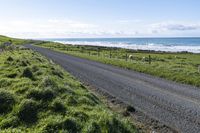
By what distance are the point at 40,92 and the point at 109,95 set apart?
5969 millimetres

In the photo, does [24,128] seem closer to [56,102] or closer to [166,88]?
[56,102]

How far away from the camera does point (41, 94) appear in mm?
13000

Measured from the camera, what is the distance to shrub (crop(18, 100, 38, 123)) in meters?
10.8

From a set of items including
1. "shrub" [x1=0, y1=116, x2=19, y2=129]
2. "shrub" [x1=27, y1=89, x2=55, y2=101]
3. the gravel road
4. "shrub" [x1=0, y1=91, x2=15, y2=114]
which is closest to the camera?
"shrub" [x1=0, y1=116, x2=19, y2=129]

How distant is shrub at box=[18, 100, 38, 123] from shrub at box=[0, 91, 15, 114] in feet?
2.19

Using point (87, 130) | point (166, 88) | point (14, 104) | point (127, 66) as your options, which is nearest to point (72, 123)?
point (87, 130)

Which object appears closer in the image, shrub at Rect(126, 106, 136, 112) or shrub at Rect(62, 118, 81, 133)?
shrub at Rect(62, 118, 81, 133)

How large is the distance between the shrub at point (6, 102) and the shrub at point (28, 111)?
666 millimetres

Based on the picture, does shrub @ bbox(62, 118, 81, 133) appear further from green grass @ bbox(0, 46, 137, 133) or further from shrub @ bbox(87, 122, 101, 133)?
shrub @ bbox(87, 122, 101, 133)

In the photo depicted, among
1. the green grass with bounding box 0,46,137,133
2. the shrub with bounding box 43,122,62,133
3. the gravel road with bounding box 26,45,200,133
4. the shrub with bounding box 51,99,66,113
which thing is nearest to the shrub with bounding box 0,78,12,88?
the green grass with bounding box 0,46,137,133

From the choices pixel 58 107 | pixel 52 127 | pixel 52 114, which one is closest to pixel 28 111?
pixel 52 114

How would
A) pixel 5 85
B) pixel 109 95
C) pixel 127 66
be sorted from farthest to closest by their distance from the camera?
pixel 127 66 → pixel 109 95 → pixel 5 85

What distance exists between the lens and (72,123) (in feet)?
33.0

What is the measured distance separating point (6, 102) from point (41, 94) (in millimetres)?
1425
